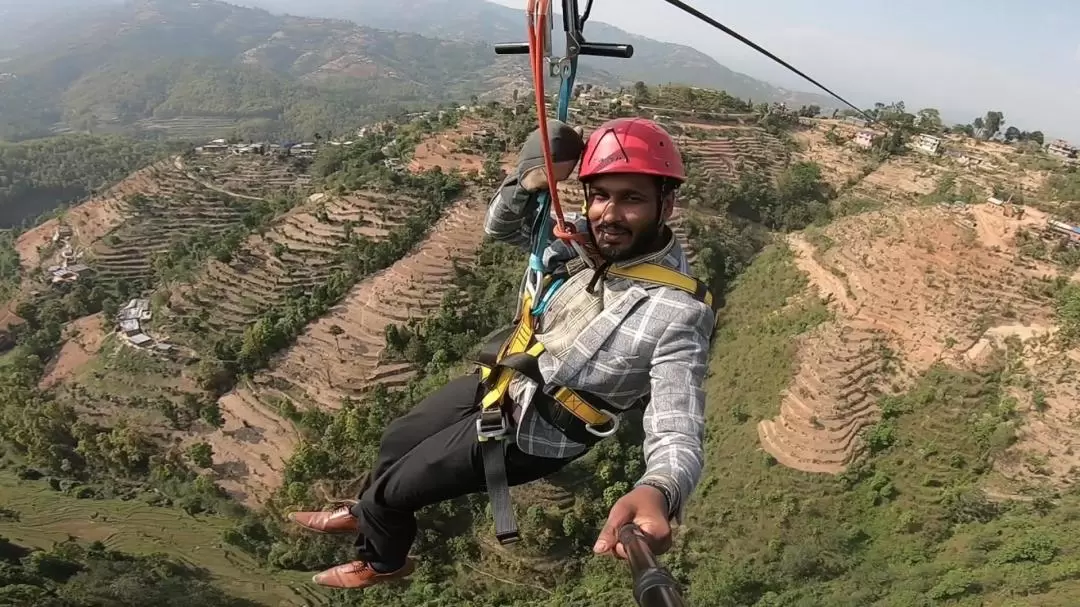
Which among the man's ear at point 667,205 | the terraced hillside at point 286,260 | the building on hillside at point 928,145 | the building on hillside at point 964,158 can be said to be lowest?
the terraced hillside at point 286,260

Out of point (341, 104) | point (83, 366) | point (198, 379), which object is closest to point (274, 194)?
point (83, 366)

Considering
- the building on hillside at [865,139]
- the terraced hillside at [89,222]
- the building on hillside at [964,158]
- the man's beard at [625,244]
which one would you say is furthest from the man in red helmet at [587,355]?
the terraced hillside at [89,222]

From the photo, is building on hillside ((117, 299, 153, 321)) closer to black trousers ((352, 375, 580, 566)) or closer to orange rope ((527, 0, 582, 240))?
black trousers ((352, 375, 580, 566))

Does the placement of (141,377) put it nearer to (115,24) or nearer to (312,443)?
(312,443)

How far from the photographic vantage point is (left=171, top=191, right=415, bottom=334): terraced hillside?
79.5 feet

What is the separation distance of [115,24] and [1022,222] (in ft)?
798

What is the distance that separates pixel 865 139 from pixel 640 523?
106 feet

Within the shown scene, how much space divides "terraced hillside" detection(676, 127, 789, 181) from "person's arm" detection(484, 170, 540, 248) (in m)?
25.5

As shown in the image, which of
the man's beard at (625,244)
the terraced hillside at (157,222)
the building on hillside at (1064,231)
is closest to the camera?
the man's beard at (625,244)

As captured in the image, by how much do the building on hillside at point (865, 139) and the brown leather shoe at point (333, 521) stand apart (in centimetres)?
3078

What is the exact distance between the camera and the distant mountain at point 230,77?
112938 mm

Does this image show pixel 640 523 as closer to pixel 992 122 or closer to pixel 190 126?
pixel 992 122

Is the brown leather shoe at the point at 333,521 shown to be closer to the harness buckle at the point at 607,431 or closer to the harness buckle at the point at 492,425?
the harness buckle at the point at 492,425

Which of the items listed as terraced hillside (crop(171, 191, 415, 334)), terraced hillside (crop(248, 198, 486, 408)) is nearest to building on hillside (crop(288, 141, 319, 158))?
terraced hillside (crop(171, 191, 415, 334))
